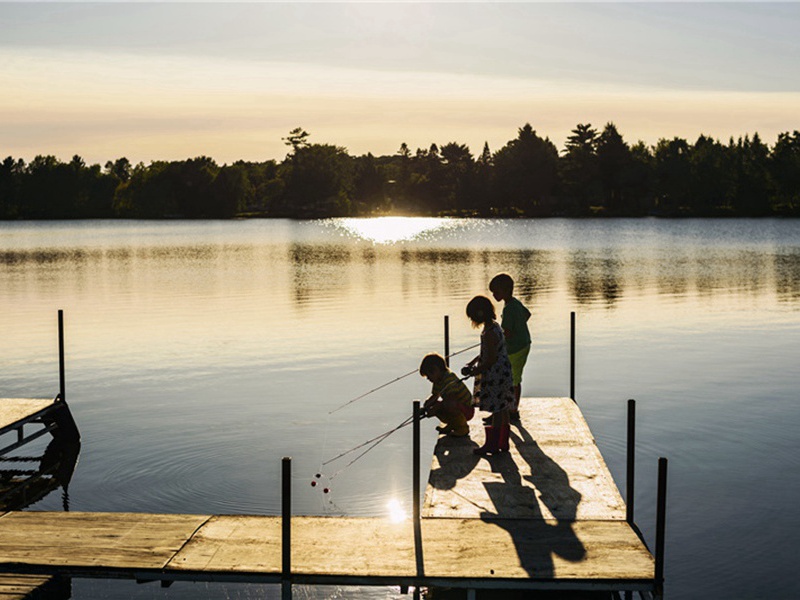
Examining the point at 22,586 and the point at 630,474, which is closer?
the point at 22,586

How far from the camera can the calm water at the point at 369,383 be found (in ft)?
48.7

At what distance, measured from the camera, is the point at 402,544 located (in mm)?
9172

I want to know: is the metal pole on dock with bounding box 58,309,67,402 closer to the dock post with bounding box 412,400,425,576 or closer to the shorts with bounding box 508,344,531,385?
the shorts with bounding box 508,344,531,385

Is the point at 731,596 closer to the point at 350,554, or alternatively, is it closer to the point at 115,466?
the point at 350,554

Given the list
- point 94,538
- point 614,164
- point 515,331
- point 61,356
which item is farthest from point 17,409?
point 614,164

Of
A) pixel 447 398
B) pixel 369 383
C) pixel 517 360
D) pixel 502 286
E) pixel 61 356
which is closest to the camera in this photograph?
pixel 502 286

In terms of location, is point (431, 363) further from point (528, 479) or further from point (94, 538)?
point (94, 538)

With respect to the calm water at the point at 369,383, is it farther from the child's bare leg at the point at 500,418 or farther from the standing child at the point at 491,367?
the standing child at the point at 491,367

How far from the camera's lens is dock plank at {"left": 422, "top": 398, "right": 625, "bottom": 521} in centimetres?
1012

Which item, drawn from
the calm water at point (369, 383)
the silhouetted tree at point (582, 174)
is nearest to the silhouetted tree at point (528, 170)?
the silhouetted tree at point (582, 174)

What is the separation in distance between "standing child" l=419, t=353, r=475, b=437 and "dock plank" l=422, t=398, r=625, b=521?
247 millimetres

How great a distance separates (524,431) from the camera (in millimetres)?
14078

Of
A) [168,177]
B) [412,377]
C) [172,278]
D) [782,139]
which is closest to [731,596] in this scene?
[412,377]

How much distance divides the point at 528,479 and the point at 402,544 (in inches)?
104
